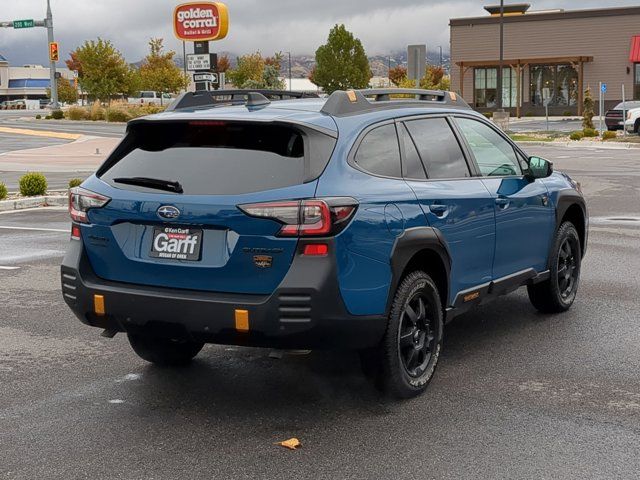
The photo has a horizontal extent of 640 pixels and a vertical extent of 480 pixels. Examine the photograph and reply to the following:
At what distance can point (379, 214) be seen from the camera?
16.5 feet

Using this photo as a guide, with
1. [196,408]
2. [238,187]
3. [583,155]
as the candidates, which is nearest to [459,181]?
[238,187]

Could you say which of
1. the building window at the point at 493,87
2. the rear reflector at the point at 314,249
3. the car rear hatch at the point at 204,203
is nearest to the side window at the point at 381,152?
the car rear hatch at the point at 204,203

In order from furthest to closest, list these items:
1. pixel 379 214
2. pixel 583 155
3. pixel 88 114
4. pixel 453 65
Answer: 1. pixel 453 65
2. pixel 88 114
3. pixel 583 155
4. pixel 379 214

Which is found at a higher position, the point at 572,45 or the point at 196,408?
the point at 572,45

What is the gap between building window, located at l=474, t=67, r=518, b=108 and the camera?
65938 mm

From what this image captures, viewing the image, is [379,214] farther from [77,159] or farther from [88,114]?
[88,114]

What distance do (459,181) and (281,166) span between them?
1.54m

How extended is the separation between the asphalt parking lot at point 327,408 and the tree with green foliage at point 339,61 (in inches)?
2836

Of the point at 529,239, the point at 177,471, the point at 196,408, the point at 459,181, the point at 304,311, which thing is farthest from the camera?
the point at 529,239

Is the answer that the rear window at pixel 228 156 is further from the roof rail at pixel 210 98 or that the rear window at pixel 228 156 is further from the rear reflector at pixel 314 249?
the roof rail at pixel 210 98

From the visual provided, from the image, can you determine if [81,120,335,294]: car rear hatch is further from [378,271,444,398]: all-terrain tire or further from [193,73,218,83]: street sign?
[193,73,218,83]: street sign

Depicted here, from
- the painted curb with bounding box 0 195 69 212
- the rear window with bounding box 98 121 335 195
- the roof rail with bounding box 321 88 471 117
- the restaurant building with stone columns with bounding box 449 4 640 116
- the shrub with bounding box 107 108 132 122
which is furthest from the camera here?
the restaurant building with stone columns with bounding box 449 4 640 116

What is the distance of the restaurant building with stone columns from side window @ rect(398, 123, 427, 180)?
5850cm

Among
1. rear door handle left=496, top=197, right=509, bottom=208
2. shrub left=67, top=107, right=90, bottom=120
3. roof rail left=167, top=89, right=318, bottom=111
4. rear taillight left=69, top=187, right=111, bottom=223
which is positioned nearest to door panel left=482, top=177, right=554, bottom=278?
rear door handle left=496, top=197, right=509, bottom=208
